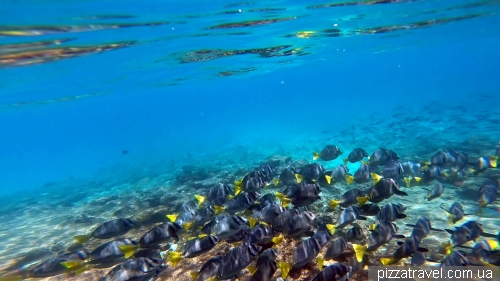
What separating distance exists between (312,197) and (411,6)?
17.1 meters

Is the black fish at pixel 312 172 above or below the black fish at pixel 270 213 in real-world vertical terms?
below

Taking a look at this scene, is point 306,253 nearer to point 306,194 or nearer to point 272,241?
point 272,241

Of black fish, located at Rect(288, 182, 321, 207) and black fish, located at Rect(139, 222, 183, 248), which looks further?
black fish, located at Rect(288, 182, 321, 207)

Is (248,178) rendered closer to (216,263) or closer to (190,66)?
(216,263)

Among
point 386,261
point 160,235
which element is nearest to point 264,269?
point 386,261

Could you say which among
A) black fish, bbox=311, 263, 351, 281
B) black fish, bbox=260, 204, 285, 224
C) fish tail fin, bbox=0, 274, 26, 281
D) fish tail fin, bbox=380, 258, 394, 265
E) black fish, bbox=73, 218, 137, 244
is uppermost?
black fish, bbox=73, 218, 137, 244

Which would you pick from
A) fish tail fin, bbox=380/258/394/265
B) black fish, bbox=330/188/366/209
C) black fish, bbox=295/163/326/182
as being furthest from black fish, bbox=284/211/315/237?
black fish, bbox=295/163/326/182

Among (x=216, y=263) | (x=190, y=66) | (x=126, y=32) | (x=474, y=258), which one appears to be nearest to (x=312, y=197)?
(x=216, y=263)

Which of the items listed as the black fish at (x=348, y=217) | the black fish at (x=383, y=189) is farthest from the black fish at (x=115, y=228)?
the black fish at (x=383, y=189)

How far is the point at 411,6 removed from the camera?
17.4m

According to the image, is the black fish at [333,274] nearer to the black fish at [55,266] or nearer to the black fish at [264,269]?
the black fish at [264,269]

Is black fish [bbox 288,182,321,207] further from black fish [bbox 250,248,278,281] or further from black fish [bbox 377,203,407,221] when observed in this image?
black fish [bbox 250,248,278,281]

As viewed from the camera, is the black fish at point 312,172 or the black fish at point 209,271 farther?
the black fish at point 312,172

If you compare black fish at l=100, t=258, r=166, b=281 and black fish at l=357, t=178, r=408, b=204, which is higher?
black fish at l=100, t=258, r=166, b=281
